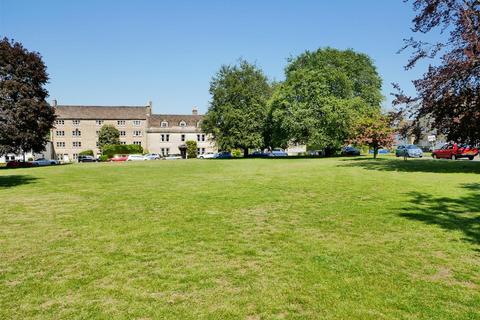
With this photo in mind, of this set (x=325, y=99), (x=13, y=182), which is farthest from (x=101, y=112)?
(x=13, y=182)

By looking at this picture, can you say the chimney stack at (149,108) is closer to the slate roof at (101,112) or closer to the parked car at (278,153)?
the slate roof at (101,112)

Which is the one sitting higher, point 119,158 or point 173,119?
point 173,119

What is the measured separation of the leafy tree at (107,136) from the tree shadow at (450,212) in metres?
82.2

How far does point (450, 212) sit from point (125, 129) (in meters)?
91.4

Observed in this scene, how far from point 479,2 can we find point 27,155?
3738 inches

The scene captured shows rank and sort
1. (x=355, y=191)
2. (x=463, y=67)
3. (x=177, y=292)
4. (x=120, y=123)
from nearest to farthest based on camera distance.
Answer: (x=177, y=292) < (x=355, y=191) < (x=463, y=67) < (x=120, y=123)

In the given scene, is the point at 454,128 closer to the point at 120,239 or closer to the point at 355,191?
the point at 355,191

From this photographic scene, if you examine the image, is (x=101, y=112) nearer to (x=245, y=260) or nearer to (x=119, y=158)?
(x=119, y=158)

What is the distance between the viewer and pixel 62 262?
6.93 metres

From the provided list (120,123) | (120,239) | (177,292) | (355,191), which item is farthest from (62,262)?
(120,123)

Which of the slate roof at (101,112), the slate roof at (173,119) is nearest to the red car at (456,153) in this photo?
the slate roof at (173,119)

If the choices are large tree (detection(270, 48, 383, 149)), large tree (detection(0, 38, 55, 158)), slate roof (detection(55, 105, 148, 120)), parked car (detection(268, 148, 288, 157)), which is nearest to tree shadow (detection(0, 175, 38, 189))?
large tree (detection(0, 38, 55, 158))

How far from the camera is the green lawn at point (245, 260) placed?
499 cm

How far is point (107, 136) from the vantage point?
86.2 meters
